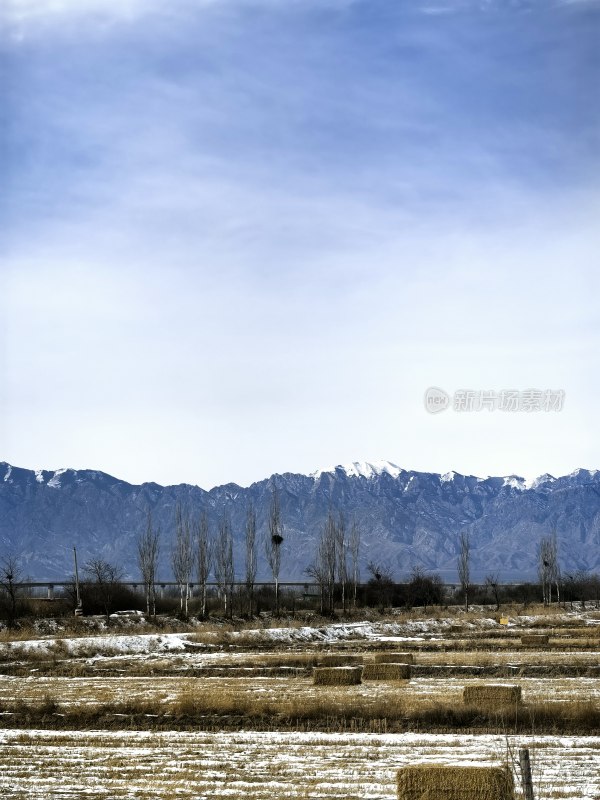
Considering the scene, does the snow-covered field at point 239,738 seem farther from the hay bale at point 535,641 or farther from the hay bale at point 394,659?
the hay bale at point 394,659

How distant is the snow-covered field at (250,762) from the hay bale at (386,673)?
1217cm

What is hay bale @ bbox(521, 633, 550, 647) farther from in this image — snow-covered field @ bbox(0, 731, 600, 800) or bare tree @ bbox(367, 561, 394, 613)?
bare tree @ bbox(367, 561, 394, 613)

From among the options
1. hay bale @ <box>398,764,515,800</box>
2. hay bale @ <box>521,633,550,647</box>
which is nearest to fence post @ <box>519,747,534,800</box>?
hay bale @ <box>398,764,515,800</box>

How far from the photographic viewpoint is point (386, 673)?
35.6 metres

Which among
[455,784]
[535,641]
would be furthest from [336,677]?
[535,641]

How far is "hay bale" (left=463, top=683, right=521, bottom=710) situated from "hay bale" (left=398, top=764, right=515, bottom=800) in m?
11.9

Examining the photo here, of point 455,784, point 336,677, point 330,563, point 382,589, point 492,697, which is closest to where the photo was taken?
point 455,784

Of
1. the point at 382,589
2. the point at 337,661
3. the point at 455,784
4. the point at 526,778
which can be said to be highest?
the point at 526,778

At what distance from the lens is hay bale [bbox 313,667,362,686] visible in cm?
3366

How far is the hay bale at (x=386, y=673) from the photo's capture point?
35.4 metres

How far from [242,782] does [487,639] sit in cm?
4209

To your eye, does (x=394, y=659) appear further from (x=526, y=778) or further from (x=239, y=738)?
(x=526, y=778)

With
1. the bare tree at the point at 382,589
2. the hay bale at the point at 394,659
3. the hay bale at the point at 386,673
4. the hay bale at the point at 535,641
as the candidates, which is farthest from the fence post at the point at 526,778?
the bare tree at the point at 382,589

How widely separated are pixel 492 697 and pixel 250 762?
29.1ft
